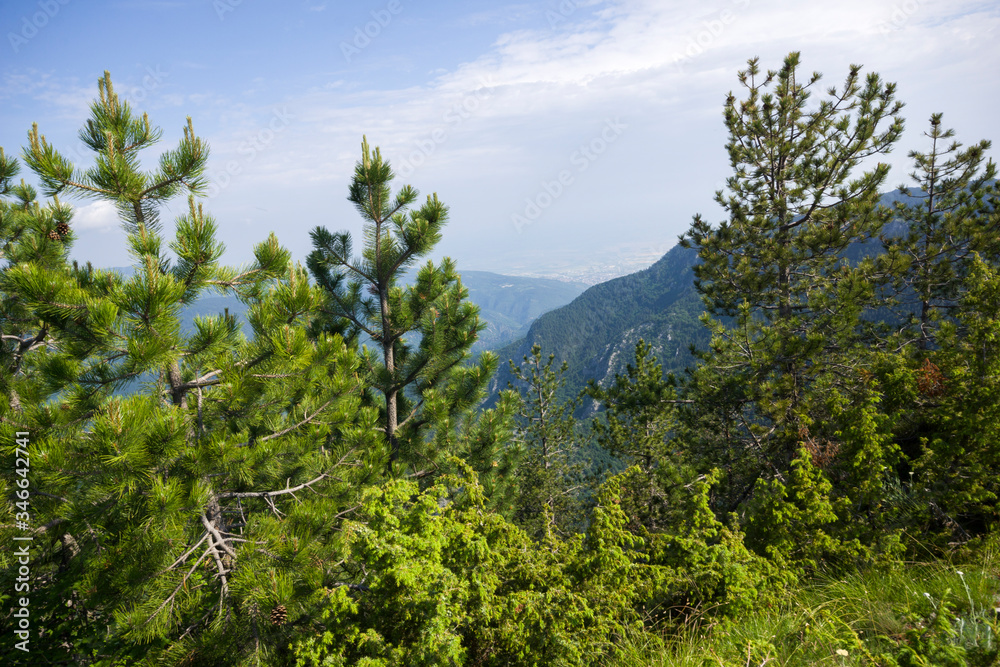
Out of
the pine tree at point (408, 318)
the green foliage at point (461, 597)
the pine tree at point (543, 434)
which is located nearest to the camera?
the green foliage at point (461, 597)

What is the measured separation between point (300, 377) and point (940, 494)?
6553 mm

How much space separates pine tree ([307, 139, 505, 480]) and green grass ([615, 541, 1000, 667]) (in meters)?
4.46

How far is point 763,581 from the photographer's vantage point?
3820 millimetres

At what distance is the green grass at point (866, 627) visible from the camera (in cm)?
258

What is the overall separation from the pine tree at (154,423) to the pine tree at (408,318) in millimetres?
2845

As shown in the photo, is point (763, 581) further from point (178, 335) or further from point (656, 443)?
A: point (656, 443)

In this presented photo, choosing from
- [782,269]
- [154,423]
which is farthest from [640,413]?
[154,423]

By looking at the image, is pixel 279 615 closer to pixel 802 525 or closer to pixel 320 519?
pixel 320 519

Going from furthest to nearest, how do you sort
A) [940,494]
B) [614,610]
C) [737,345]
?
[737,345] < [940,494] < [614,610]

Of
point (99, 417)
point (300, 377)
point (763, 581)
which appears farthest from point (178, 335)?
point (763, 581)

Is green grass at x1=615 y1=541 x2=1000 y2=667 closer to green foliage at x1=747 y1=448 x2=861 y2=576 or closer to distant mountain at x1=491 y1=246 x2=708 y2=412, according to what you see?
green foliage at x1=747 y1=448 x2=861 y2=576

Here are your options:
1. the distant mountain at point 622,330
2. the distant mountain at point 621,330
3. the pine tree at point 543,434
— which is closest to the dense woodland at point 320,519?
the pine tree at point 543,434

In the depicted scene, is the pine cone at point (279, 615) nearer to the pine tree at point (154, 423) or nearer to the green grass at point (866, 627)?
the pine tree at point (154, 423)

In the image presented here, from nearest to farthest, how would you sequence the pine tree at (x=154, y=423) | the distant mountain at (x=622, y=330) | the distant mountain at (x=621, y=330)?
1. the pine tree at (x=154, y=423)
2. the distant mountain at (x=622, y=330)
3. the distant mountain at (x=621, y=330)
